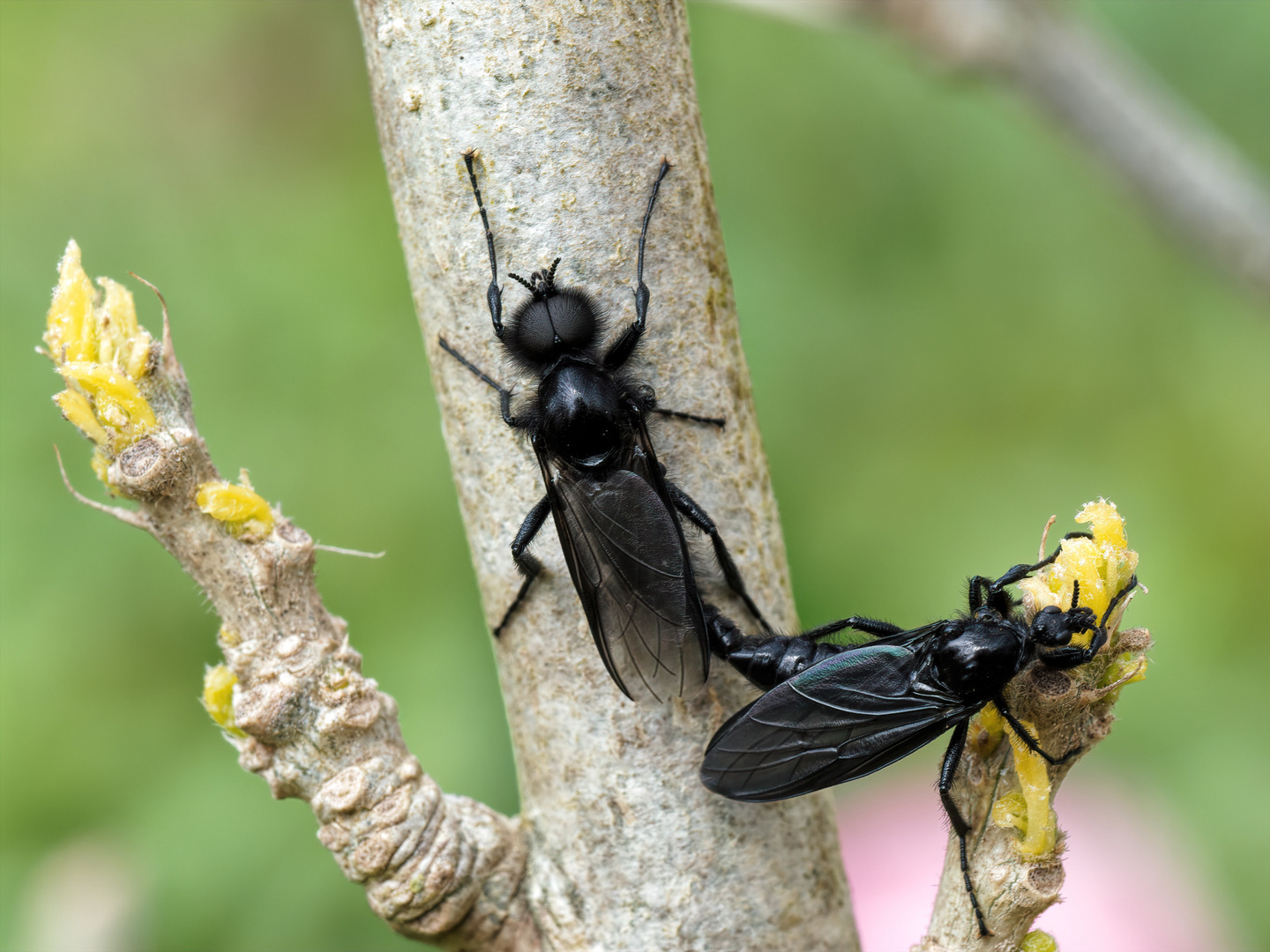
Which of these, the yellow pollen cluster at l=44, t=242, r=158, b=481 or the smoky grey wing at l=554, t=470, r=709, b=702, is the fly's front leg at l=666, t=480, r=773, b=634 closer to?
the smoky grey wing at l=554, t=470, r=709, b=702

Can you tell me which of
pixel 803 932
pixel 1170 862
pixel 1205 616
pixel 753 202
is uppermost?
pixel 753 202

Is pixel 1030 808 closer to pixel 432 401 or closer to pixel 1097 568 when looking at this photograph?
pixel 1097 568

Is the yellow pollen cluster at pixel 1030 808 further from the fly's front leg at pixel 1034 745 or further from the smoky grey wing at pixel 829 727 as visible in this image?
the smoky grey wing at pixel 829 727

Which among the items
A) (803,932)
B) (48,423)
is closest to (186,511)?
(803,932)

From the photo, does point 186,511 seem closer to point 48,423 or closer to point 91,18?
point 48,423

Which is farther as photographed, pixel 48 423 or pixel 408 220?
pixel 48 423

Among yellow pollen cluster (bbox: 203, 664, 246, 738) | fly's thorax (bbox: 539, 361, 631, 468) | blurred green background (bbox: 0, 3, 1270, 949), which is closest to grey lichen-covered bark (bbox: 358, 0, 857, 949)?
yellow pollen cluster (bbox: 203, 664, 246, 738)
